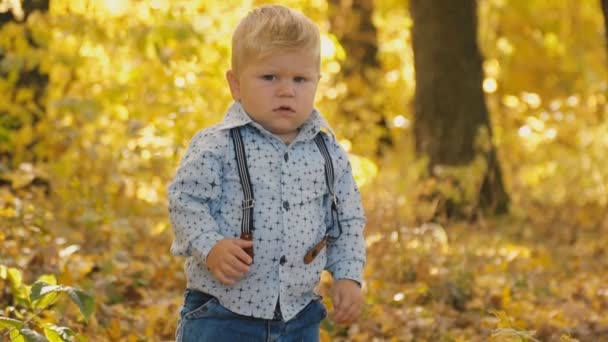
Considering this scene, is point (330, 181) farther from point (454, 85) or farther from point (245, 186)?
point (454, 85)

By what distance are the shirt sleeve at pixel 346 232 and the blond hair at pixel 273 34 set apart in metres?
0.40

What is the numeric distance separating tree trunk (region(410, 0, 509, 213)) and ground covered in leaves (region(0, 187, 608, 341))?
160 cm

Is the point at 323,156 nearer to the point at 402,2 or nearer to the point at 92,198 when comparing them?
the point at 92,198

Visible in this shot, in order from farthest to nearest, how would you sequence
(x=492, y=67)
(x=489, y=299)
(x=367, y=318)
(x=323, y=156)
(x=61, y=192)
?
(x=492, y=67), (x=61, y=192), (x=489, y=299), (x=367, y=318), (x=323, y=156)

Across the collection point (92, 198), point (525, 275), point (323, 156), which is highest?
point (323, 156)

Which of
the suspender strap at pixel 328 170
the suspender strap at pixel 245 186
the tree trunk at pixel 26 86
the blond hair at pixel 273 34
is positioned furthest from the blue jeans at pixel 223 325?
the tree trunk at pixel 26 86

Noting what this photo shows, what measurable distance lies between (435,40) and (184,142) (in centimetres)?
Answer: 347

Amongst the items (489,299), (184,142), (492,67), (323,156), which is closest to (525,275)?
(489,299)

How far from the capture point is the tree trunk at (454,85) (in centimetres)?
915

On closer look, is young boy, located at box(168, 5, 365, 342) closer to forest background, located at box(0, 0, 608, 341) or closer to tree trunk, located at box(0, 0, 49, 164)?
forest background, located at box(0, 0, 608, 341)

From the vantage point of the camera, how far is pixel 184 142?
6.46 metres

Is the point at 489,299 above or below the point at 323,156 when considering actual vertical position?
below

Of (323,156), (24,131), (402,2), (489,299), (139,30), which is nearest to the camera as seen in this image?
(323,156)

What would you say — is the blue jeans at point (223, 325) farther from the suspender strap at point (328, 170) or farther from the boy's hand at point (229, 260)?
the suspender strap at point (328, 170)
